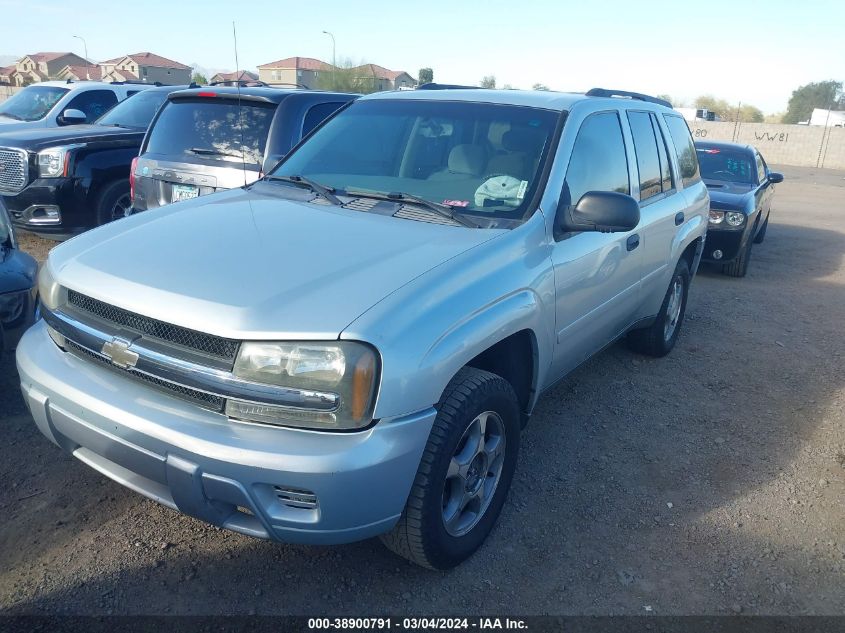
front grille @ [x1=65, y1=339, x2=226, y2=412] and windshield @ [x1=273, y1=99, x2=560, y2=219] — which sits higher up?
windshield @ [x1=273, y1=99, x2=560, y2=219]

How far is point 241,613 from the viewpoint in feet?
8.21

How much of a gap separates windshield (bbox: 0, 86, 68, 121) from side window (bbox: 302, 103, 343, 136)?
6575mm

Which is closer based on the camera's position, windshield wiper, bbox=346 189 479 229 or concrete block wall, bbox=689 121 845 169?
windshield wiper, bbox=346 189 479 229

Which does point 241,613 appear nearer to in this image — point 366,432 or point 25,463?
point 366,432

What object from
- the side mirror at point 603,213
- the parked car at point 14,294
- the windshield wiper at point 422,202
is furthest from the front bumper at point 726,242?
the parked car at point 14,294

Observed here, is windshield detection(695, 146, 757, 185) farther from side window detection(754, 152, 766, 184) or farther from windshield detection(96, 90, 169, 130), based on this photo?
windshield detection(96, 90, 169, 130)

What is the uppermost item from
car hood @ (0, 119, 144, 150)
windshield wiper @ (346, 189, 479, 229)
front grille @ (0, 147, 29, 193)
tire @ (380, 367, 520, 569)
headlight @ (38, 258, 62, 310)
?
windshield wiper @ (346, 189, 479, 229)

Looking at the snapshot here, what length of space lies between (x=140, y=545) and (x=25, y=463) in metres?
0.98

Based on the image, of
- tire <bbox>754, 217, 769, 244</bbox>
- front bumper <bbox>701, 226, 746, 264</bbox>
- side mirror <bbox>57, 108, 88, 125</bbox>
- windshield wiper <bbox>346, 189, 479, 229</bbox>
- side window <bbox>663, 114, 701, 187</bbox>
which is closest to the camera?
windshield wiper <bbox>346, 189, 479, 229</bbox>

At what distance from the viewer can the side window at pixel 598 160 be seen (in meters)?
3.40

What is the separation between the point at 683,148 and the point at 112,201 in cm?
563

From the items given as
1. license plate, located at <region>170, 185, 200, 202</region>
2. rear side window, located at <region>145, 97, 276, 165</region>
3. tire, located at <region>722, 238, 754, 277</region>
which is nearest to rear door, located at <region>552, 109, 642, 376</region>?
rear side window, located at <region>145, 97, 276, 165</region>

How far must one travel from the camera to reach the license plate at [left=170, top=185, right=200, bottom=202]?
5367 mm

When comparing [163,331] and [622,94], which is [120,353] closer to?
[163,331]
